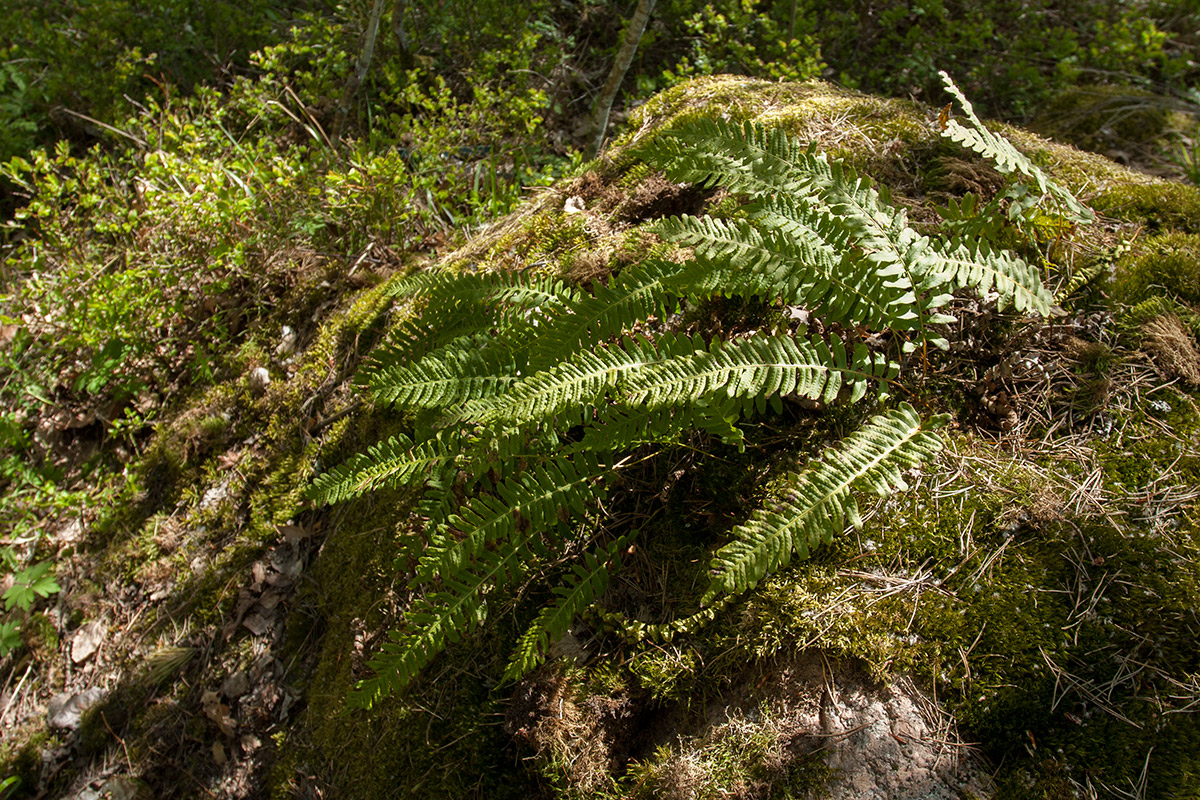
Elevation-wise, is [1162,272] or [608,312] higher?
[1162,272]

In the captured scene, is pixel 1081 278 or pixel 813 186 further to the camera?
pixel 1081 278

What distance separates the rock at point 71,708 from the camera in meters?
3.32

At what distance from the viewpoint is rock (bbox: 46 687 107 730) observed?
10.9 ft

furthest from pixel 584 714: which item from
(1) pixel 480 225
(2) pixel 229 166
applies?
(2) pixel 229 166

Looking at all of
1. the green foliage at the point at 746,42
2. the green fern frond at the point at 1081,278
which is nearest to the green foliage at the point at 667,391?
the green fern frond at the point at 1081,278

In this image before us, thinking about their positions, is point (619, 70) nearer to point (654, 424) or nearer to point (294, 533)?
point (654, 424)

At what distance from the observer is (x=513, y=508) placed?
2.10 meters

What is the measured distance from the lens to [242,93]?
5.02 m

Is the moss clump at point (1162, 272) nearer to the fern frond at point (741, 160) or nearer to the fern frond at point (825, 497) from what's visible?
the fern frond at point (825, 497)

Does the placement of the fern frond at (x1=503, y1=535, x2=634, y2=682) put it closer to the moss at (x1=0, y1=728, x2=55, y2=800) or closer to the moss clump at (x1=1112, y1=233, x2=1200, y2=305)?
the moss clump at (x1=1112, y1=233, x2=1200, y2=305)

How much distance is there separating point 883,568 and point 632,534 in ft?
2.46

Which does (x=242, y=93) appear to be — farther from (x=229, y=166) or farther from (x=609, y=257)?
(x=609, y=257)

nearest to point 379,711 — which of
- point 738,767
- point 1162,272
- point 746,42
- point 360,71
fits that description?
point 738,767

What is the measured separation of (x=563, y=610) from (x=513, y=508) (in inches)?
13.3
